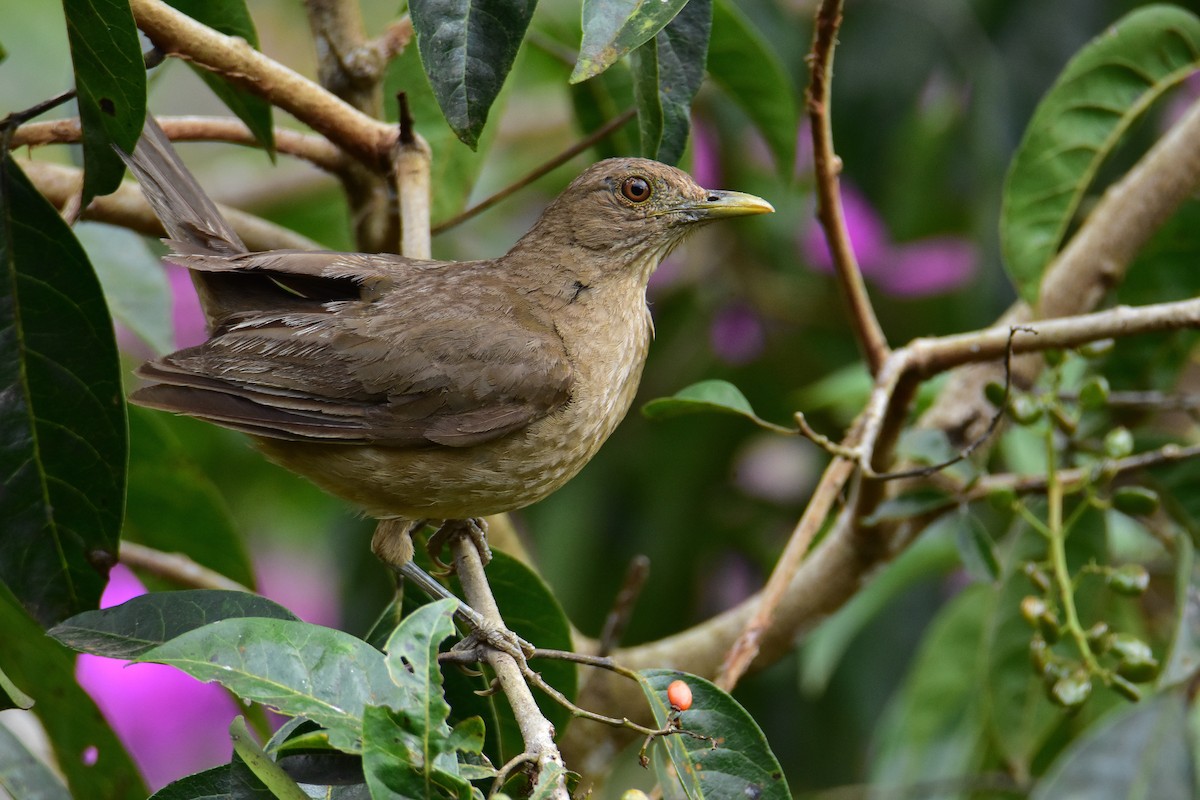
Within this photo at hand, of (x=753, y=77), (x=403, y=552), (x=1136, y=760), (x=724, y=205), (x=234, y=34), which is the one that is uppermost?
(x=234, y=34)

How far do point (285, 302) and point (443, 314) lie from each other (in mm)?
434

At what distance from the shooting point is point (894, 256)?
5645mm

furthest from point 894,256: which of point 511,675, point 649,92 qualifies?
point 511,675

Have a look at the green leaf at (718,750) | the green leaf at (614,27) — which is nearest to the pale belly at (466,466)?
the green leaf at (718,750)

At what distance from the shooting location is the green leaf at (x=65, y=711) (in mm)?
2404

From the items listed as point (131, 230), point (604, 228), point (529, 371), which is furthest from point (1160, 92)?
point (131, 230)

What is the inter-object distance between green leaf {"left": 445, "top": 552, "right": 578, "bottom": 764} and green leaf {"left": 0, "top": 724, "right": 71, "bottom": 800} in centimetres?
80

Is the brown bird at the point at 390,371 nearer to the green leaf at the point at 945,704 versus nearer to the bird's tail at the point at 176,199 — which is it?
the bird's tail at the point at 176,199

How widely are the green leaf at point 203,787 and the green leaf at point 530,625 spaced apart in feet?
2.32

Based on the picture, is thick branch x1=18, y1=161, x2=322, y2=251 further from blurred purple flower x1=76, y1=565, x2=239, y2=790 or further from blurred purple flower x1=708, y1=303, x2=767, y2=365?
blurred purple flower x1=76, y1=565, x2=239, y2=790

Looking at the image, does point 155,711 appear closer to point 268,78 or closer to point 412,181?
point 412,181

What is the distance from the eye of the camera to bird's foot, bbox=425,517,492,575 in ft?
9.17

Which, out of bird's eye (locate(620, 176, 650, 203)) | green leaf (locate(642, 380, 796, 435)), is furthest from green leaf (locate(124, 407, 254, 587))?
bird's eye (locate(620, 176, 650, 203))

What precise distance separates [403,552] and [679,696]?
1.04 meters
